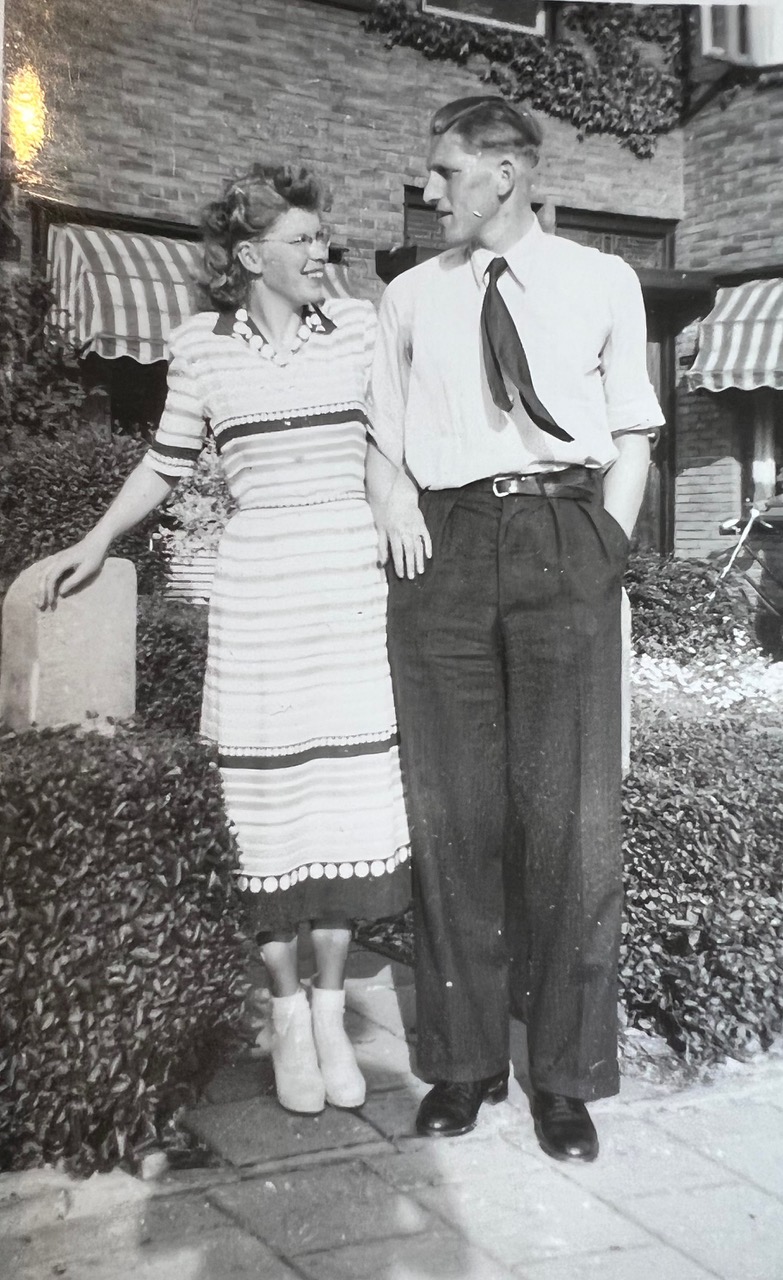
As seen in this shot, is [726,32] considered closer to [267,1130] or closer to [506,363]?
[506,363]

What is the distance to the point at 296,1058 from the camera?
86.1 inches

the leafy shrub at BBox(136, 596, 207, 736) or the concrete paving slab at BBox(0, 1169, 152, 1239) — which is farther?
the leafy shrub at BBox(136, 596, 207, 736)

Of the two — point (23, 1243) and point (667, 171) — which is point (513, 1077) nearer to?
point (23, 1243)

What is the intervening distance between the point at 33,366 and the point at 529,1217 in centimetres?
159

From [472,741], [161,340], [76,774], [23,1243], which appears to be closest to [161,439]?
[161,340]

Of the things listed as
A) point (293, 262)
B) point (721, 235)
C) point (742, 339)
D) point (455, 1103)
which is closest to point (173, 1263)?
point (455, 1103)

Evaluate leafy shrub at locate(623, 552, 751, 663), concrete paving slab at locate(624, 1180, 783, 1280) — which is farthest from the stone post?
concrete paving slab at locate(624, 1180, 783, 1280)

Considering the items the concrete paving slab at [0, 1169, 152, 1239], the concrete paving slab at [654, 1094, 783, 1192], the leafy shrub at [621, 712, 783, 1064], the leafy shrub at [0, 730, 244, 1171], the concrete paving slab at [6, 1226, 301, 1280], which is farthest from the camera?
the leafy shrub at [621, 712, 783, 1064]

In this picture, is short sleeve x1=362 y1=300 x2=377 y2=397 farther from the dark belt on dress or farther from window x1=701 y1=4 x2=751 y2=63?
window x1=701 y1=4 x2=751 y2=63

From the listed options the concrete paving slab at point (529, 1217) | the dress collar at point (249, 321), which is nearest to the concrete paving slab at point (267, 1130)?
the concrete paving slab at point (529, 1217)

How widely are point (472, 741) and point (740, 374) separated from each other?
2.88ft

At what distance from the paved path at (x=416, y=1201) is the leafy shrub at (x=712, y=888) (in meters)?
0.18

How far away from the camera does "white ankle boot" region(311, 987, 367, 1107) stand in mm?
2162

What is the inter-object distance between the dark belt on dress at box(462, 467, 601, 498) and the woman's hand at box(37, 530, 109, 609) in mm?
657
